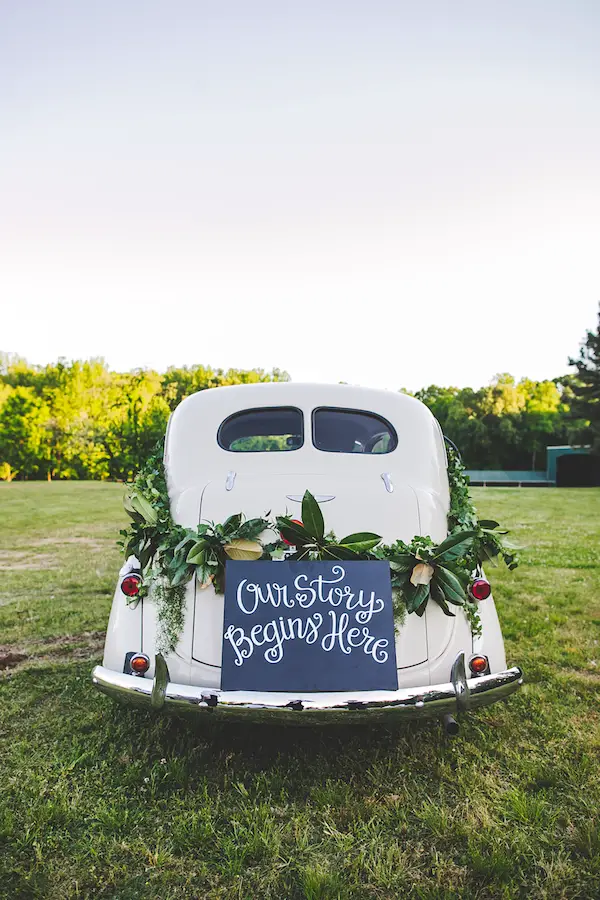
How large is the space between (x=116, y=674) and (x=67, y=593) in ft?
15.2

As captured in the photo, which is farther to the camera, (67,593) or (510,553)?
(67,593)

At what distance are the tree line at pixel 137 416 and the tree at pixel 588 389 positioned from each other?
0.18 ft

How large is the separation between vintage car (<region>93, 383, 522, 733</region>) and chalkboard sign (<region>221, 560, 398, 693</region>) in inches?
2.2

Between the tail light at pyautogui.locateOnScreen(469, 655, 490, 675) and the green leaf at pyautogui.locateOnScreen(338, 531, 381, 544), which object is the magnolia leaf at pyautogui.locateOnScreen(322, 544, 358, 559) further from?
the tail light at pyautogui.locateOnScreen(469, 655, 490, 675)

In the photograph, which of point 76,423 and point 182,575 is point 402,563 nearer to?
point 182,575

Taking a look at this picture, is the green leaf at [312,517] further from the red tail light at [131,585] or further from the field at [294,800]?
the field at [294,800]

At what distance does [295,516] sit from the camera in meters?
3.01

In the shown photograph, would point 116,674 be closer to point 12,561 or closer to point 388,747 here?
point 388,747

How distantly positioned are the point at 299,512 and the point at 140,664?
40.7 inches

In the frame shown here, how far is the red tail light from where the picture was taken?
3.01m

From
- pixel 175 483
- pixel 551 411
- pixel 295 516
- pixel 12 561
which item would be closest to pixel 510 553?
pixel 295 516

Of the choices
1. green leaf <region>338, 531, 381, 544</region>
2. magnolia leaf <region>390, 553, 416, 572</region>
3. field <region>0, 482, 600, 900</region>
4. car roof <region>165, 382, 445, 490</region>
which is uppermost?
car roof <region>165, 382, 445, 490</region>

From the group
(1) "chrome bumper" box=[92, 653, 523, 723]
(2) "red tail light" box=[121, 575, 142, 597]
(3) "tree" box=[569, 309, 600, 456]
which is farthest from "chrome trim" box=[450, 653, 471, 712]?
(3) "tree" box=[569, 309, 600, 456]

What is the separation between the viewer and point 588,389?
116ft
